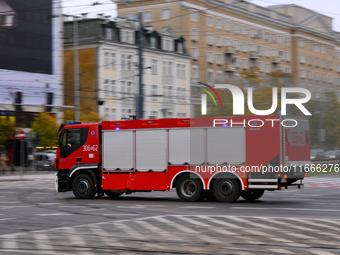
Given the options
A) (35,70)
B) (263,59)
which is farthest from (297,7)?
(35,70)

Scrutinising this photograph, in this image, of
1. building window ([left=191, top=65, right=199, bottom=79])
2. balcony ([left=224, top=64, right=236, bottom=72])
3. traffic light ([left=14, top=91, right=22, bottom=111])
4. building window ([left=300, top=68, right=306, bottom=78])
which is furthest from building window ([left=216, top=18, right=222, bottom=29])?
traffic light ([left=14, top=91, right=22, bottom=111])

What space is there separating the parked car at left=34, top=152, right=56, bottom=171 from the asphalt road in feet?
106

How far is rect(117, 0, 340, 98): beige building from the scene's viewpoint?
77.2 meters

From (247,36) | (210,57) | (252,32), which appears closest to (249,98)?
(210,57)

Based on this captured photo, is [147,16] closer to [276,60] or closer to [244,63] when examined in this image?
[244,63]

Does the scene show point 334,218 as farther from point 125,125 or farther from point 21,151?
point 21,151

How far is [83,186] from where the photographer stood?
20.5 metres

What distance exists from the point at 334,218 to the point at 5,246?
691 cm

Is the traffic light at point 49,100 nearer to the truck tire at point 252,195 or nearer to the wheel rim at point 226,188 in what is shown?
the truck tire at point 252,195

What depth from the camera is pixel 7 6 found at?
57.1 meters

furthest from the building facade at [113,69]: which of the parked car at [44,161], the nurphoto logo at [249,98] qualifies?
the nurphoto logo at [249,98]

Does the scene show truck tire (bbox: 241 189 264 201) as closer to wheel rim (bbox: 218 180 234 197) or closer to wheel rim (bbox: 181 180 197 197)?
wheel rim (bbox: 218 180 234 197)

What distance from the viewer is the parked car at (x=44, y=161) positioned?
50.6 meters

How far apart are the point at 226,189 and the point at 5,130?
34.8 metres
